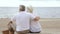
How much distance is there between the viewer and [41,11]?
9086 mm

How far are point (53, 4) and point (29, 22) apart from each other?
5.01m

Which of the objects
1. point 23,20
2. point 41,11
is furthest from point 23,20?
point 41,11

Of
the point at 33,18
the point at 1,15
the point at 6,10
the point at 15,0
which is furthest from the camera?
the point at 15,0

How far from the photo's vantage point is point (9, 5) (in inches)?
365

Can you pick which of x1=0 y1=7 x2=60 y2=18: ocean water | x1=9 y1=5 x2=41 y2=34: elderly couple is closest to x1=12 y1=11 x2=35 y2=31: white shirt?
x1=9 y1=5 x2=41 y2=34: elderly couple

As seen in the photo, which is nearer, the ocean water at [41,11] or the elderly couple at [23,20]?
the elderly couple at [23,20]

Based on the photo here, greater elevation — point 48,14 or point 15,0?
point 15,0

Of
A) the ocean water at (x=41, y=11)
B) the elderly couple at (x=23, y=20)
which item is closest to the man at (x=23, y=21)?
the elderly couple at (x=23, y=20)

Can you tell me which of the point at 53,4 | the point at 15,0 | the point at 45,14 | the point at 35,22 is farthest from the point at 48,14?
the point at 35,22

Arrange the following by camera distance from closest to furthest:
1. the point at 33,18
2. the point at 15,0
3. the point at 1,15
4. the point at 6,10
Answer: the point at 33,18
the point at 1,15
the point at 6,10
the point at 15,0

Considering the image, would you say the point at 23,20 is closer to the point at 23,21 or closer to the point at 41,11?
the point at 23,21

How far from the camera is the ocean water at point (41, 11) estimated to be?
Result: 8.59 metres

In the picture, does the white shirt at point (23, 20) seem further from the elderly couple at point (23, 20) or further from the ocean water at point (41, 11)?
the ocean water at point (41, 11)

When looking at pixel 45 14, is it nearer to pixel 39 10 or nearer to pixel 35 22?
pixel 39 10
